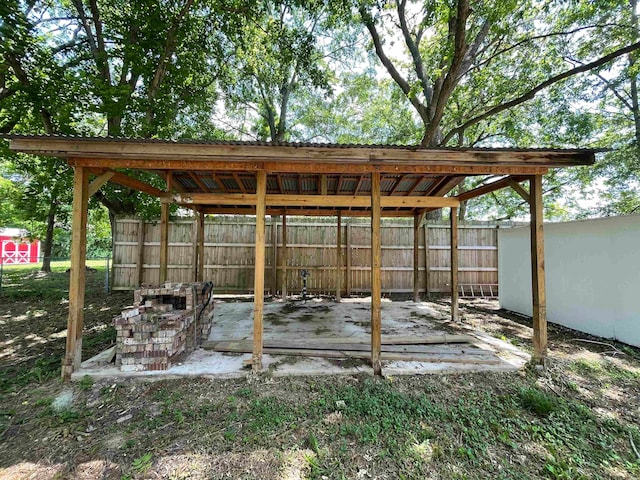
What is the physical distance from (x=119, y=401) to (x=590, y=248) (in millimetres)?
6849

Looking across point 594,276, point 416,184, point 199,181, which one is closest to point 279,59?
point 199,181

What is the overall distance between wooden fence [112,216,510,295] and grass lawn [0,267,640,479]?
4.61m

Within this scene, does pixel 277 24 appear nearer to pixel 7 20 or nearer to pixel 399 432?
pixel 7 20

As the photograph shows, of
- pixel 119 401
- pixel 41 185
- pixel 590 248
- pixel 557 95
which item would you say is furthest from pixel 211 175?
pixel 557 95

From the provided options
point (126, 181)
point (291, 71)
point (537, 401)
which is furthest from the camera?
point (291, 71)

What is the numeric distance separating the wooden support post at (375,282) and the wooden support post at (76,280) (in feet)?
10.6

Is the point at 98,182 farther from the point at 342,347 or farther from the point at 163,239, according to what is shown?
the point at 342,347

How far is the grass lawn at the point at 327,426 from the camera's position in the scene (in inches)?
75.6

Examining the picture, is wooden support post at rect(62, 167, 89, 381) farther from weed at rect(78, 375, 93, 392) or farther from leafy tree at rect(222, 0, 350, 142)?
leafy tree at rect(222, 0, 350, 142)

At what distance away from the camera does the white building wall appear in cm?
411

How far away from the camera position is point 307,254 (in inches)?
320

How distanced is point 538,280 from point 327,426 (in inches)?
117

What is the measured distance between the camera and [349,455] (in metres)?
2.02

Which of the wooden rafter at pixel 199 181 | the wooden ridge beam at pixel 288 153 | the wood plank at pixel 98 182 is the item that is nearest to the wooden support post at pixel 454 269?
the wooden ridge beam at pixel 288 153
